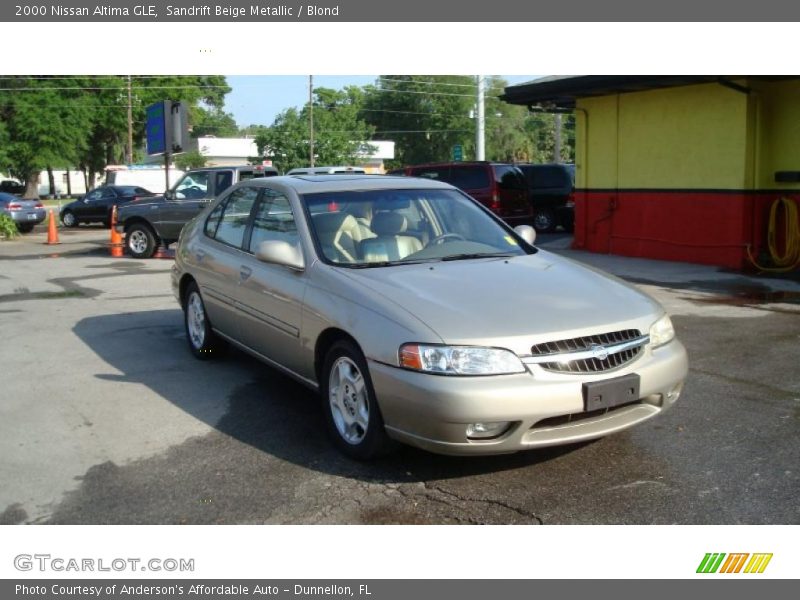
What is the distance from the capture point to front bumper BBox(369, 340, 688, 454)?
13.4ft

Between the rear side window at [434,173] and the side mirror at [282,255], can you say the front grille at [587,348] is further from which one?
the rear side window at [434,173]

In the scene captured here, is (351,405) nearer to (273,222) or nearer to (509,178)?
(273,222)

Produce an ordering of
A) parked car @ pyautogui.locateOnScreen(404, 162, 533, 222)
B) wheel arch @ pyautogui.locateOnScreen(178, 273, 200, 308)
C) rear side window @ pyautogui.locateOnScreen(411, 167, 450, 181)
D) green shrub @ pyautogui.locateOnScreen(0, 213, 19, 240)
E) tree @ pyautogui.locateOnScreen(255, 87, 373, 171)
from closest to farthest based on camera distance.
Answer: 1. wheel arch @ pyautogui.locateOnScreen(178, 273, 200, 308)
2. parked car @ pyautogui.locateOnScreen(404, 162, 533, 222)
3. rear side window @ pyautogui.locateOnScreen(411, 167, 450, 181)
4. green shrub @ pyautogui.locateOnScreen(0, 213, 19, 240)
5. tree @ pyautogui.locateOnScreen(255, 87, 373, 171)

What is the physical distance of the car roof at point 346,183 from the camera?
588 cm

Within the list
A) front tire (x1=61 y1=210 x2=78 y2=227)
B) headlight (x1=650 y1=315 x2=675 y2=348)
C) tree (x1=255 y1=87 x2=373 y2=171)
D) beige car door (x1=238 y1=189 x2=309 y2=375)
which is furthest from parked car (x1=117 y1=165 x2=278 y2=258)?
tree (x1=255 y1=87 x2=373 y2=171)

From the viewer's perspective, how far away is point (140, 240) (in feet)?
56.0

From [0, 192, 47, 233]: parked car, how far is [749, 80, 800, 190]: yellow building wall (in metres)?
23.0

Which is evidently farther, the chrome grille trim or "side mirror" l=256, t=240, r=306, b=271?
"side mirror" l=256, t=240, r=306, b=271

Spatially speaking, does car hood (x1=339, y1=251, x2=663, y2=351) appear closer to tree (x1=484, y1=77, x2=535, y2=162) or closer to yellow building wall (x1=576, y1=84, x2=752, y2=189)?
yellow building wall (x1=576, y1=84, x2=752, y2=189)

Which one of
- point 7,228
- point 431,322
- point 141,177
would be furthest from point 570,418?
point 141,177

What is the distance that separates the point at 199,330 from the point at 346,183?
2.17m

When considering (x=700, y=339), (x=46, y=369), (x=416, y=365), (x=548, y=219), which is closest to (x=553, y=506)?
(x=416, y=365)

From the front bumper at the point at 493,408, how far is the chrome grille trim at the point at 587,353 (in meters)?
0.04

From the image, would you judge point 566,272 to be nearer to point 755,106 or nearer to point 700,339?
point 700,339
